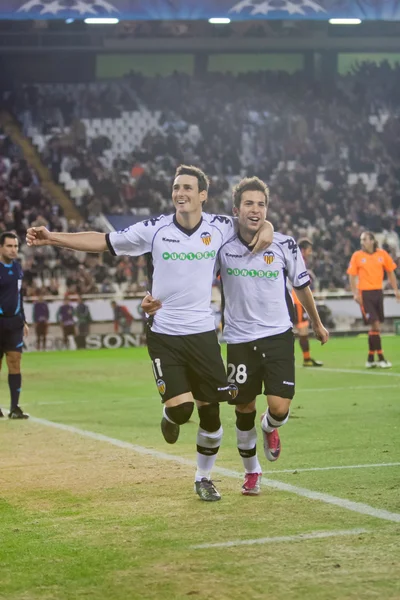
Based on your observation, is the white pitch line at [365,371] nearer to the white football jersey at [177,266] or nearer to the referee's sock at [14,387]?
the referee's sock at [14,387]

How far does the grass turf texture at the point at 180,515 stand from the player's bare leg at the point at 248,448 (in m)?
0.15

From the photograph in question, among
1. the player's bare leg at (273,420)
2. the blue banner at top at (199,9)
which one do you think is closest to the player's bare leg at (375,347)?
the player's bare leg at (273,420)

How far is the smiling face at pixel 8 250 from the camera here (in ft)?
43.9

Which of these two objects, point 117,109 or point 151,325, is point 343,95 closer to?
point 117,109

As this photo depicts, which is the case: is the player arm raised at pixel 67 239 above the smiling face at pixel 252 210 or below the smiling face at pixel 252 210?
below

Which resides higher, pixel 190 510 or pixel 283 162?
pixel 283 162

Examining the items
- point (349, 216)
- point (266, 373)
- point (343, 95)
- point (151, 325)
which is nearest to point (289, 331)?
point (266, 373)

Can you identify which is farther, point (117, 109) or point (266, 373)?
point (117, 109)

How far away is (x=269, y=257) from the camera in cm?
791

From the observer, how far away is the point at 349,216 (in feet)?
123

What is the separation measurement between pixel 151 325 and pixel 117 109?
34026 millimetres

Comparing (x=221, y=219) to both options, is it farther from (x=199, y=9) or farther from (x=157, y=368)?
(x=199, y=9)

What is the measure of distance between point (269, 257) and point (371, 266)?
12344 mm

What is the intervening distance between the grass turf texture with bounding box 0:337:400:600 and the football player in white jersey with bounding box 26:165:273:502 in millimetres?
677
